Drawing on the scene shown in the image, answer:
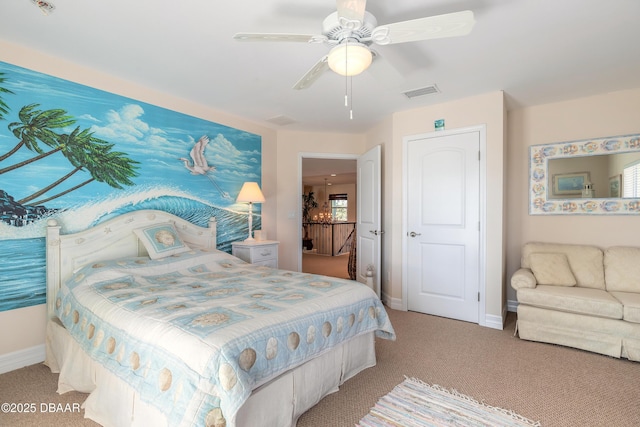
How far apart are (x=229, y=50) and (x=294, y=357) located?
226 cm

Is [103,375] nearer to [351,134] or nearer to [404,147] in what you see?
[404,147]

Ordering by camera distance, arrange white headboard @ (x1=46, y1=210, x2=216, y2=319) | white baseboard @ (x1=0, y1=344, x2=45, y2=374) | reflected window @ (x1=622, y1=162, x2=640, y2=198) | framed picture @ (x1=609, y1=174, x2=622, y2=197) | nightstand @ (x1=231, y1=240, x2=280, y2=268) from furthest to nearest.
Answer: nightstand @ (x1=231, y1=240, x2=280, y2=268)
framed picture @ (x1=609, y1=174, x2=622, y2=197)
reflected window @ (x1=622, y1=162, x2=640, y2=198)
white headboard @ (x1=46, y1=210, x2=216, y2=319)
white baseboard @ (x1=0, y1=344, x2=45, y2=374)

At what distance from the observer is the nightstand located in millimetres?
3679

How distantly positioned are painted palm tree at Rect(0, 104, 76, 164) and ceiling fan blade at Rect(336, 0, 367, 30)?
2.50 m

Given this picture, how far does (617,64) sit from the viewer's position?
103 inches

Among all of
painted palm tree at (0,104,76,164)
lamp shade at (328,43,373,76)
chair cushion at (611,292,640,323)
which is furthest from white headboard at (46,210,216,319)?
chair cushion at (611,292,640,323)

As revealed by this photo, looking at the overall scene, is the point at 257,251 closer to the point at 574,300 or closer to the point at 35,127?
the point at 35,127

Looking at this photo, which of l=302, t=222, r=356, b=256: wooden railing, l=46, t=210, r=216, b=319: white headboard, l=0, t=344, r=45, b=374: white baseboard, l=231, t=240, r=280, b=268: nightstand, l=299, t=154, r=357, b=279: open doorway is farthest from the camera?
l=302, t=222, r=356, b=256: wooden railing

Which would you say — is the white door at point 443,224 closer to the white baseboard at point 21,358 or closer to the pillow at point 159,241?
the pillow at point 159,241

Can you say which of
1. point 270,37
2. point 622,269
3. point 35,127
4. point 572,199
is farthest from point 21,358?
point 572,199

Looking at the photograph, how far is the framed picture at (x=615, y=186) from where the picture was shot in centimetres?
327

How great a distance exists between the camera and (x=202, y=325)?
1439 mm

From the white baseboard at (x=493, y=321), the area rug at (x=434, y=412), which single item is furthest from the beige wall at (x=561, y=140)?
the area rug at (x=434, y=412)

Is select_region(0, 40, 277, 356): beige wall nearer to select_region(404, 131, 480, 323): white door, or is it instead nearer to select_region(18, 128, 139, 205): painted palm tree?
select_region(18, 128, 139, 205): painted palm tree
